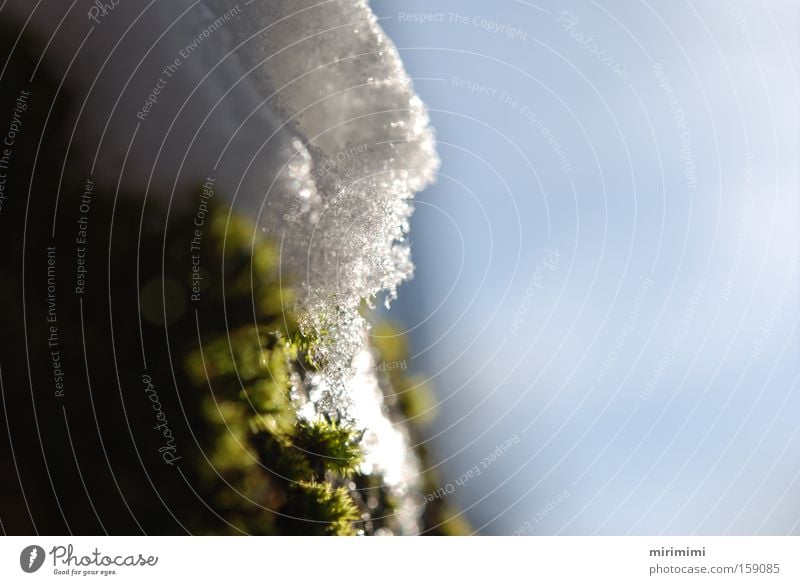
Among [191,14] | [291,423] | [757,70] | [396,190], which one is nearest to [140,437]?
[291,423]

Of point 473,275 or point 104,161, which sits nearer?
point 104,161

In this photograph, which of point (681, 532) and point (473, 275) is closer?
point (681, 532)

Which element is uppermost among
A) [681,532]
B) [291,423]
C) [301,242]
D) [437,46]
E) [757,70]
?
[437,46]

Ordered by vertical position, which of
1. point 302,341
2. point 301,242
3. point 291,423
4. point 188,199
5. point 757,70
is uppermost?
point 757,70

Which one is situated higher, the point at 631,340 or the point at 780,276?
the point at 780,276

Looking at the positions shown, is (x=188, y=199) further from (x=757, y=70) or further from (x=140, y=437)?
(x=757, y=70)

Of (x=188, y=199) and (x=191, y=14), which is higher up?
(x=191, y=14)

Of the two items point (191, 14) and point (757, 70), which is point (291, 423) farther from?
point (757, 70)

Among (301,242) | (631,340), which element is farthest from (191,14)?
(631,340)
